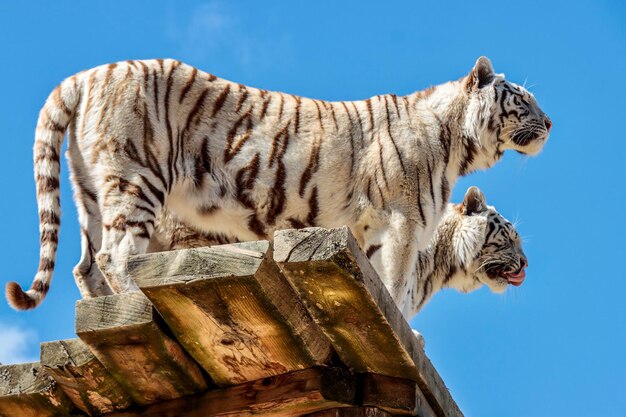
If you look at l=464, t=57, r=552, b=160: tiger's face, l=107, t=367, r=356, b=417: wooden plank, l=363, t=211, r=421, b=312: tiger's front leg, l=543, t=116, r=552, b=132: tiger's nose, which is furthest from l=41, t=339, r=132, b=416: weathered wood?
l=543, t=116, r=552, b=132: tiger's nose

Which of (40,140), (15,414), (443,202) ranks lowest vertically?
(15,414)

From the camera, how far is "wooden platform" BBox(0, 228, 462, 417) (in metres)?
3.83

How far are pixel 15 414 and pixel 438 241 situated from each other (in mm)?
5646

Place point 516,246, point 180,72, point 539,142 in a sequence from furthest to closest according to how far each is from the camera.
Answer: point 516,246 < point 539,142 < point 180,72

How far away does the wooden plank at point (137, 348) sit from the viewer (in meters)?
4.10

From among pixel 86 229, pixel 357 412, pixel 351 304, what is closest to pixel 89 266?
pixel 86 229

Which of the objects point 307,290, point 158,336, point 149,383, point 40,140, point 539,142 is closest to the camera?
point 307,290

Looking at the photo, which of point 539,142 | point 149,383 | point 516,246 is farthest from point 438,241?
point 149,383

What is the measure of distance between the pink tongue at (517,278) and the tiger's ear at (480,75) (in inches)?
84.7

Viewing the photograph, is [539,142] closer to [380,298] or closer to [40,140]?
[40,140]

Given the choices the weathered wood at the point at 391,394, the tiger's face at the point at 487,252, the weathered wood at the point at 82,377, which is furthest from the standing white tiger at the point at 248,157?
A: the weathered wood at the point at 391,394

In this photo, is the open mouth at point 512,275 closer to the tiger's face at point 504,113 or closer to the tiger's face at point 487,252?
the tiger's face at point 487,252

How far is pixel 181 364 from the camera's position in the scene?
173 inches

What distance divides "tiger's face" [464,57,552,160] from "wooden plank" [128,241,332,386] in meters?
3.88
